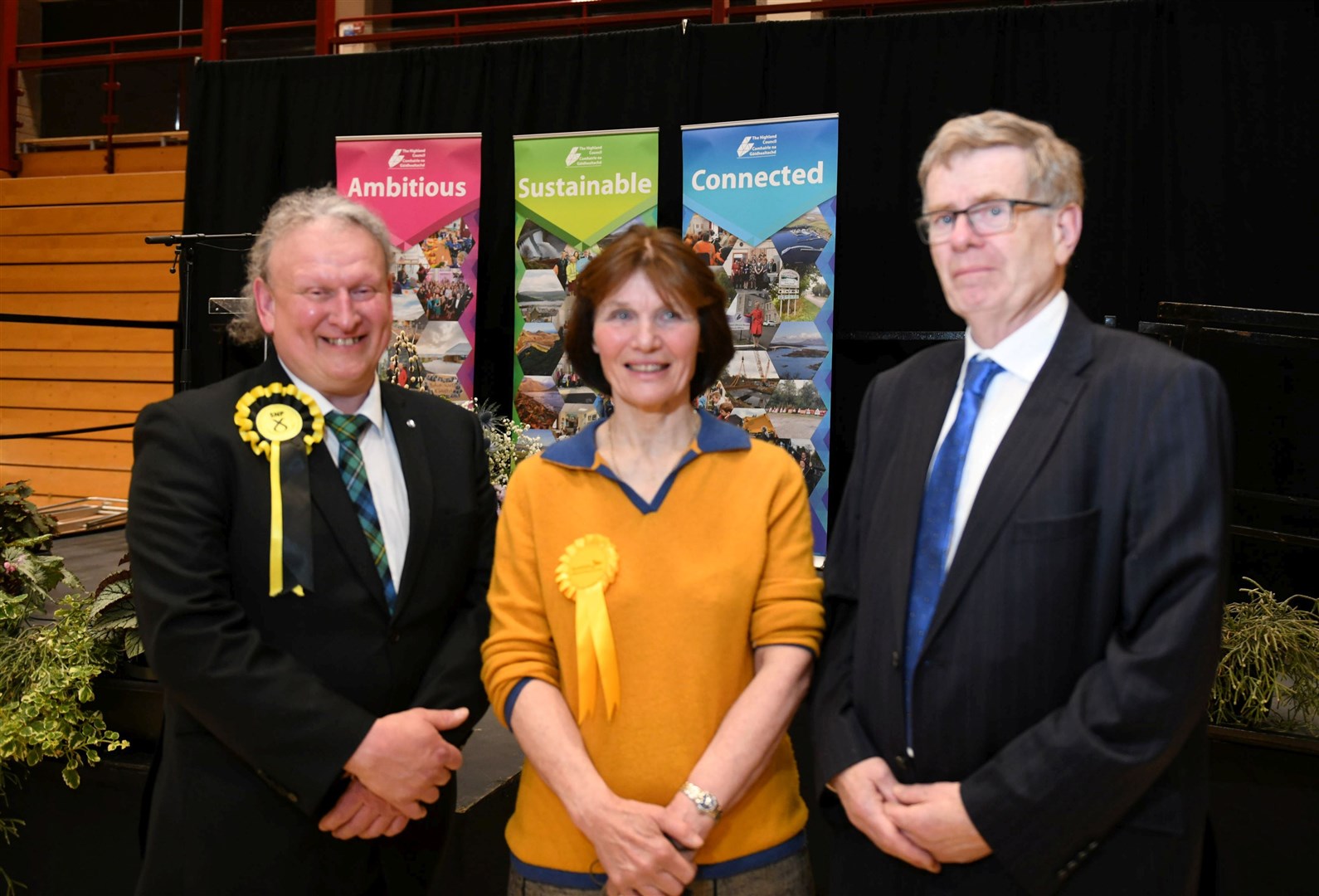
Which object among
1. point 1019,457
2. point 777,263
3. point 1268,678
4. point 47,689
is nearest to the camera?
point 1019,457

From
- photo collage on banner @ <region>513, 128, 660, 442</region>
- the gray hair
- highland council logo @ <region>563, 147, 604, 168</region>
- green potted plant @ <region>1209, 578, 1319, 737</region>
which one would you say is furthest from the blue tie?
highland council logo @ <region>563, 147, 604, 168</region>

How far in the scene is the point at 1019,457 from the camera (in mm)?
1243

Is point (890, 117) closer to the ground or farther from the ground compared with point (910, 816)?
farther from the ground

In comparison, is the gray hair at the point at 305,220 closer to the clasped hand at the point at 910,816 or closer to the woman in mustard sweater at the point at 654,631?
the woman in mustard sweater at the point at 654,631

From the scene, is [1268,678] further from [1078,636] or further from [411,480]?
[411,480]

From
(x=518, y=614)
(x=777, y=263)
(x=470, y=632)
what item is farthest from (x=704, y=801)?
(x=777, y=263)

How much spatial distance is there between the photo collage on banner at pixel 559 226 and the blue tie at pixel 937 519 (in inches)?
162

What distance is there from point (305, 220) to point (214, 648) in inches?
25.7

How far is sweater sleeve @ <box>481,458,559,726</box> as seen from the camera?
57.1 inches

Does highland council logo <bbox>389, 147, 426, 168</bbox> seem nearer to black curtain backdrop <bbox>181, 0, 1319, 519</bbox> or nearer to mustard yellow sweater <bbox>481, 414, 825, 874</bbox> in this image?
black curtain backdrop <bbox>181, 0, 1319, 519</bbox>

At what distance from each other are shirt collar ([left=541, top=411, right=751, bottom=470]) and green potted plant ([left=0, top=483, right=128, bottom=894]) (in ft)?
4.75

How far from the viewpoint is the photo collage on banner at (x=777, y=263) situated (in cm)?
503

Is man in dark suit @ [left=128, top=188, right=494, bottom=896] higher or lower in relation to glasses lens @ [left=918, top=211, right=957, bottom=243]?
lower

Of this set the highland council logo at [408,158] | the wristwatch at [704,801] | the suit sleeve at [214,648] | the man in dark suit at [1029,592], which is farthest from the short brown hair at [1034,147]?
the highland council logo at [408,158]
